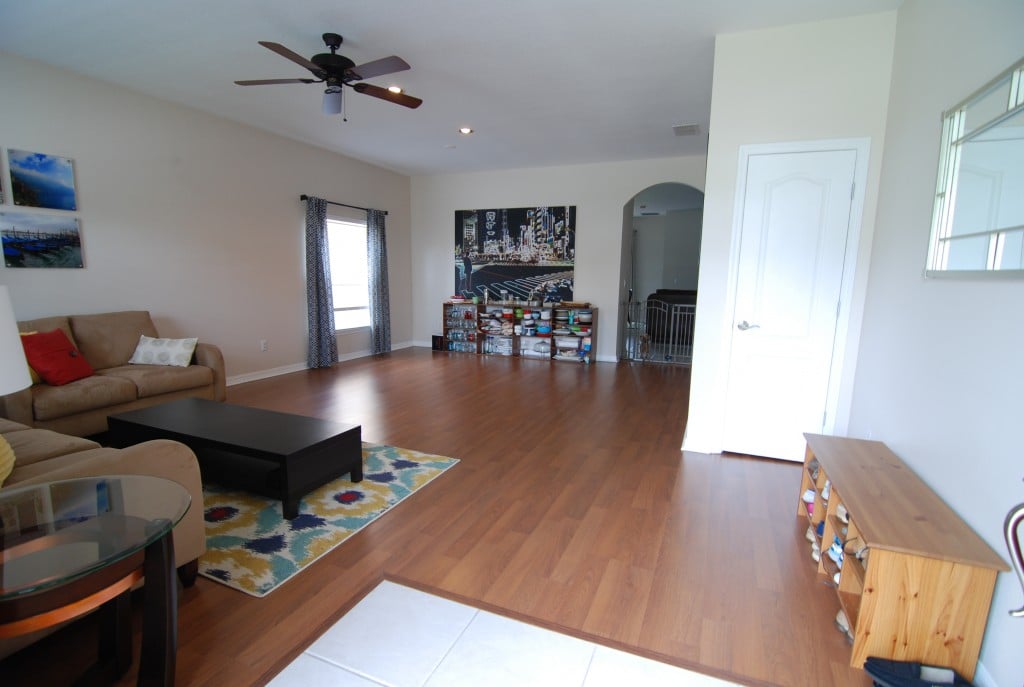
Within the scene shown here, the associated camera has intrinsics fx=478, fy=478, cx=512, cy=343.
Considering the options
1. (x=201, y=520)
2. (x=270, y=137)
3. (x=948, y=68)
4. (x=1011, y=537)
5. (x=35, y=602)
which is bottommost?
(x=201, y=520)

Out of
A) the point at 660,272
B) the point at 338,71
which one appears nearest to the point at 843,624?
the point at 338,71

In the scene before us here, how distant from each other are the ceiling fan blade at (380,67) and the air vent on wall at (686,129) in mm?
3172

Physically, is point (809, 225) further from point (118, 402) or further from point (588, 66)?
point (118, 402)

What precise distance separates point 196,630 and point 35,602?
73 cm

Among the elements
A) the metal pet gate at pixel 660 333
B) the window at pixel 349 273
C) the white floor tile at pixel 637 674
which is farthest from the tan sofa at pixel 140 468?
the metal pet gate at pixel 660 333

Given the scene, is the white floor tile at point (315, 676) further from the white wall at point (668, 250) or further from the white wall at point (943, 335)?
the white wall at point (668, 250)

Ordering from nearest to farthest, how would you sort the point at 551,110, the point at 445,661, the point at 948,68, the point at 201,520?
the point at 445,661
the point at 201,520
the point at 948,68
the point at 551,110

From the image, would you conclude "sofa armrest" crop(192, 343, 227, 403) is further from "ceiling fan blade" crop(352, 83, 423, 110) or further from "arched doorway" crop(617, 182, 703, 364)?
"arched doorway" crop(617, 182, 703, 364)

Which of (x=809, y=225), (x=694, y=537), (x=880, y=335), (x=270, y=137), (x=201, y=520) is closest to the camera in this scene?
(x=201, y=520)

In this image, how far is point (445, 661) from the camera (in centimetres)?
160

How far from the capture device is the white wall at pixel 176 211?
3.75 metres

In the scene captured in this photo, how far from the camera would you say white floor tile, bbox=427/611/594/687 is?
1528 mm

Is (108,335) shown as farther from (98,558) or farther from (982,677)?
(982,677)

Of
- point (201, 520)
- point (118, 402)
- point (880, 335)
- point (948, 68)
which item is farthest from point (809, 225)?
point (118, 402)
